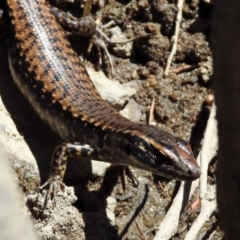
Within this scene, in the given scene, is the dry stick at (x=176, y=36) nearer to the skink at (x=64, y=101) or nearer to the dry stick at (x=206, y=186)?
the dry stick at (x=206, y=186)

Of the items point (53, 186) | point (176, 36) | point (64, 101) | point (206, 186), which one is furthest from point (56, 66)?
point (206, 186)

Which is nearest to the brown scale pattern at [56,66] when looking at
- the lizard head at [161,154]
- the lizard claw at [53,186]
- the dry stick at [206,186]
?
the lizard head at [161,154]

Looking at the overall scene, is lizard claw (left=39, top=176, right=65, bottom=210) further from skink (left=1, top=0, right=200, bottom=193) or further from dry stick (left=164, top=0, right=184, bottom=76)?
dry stick (left=164, top=0, right=184, bottom=76)

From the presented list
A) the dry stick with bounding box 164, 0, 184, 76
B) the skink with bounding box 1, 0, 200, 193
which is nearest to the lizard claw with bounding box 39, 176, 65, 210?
the skink with bounding box 1, 0, 200, 193

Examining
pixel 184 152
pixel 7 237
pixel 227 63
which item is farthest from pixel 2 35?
pixel 7 237

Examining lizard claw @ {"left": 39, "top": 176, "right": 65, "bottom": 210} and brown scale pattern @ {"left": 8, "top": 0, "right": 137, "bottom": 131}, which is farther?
brown scale pattern @ {"left": 8, "top": 0, "right": 137, "bottom": 131}

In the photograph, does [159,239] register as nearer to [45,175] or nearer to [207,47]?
[45,175]
